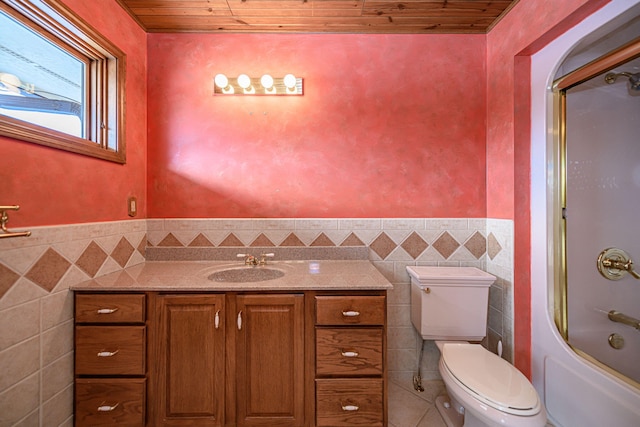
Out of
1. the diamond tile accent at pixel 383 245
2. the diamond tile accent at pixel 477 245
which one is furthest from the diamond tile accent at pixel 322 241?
the diamond tile accent at pixel 477 245

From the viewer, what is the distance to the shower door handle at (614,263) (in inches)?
58.1

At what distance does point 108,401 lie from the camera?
1367 mm

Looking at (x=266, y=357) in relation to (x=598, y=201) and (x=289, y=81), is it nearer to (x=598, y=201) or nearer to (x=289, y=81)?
(x=289, y=81)

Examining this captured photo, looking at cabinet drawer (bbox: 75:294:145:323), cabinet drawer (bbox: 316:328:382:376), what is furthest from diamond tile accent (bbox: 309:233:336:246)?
cabinet drawer (bbox: 75:294:145:323)

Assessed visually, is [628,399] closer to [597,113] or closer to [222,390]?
[597,113]

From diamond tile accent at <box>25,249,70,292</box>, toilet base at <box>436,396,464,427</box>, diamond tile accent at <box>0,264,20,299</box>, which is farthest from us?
toilet base at <box>436,396,464,427</box>

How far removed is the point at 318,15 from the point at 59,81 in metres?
1.51

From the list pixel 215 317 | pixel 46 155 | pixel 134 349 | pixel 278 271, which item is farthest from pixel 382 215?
pixel 46 155

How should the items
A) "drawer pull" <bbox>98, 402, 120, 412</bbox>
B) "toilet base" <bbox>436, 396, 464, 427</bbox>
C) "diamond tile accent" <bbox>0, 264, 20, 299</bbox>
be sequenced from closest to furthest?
"diamond tile accent" <bbox>0, 264, 20, 299</bbox>
"drawer pull" <bbox>98, 402, 120, 412</bbox>
"toilet base" <bbox>436, 396, 464, 427</bbox>

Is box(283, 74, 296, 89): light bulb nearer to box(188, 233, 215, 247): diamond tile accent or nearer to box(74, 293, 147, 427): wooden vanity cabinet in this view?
box(188, 233, 215, 247): diamond tile accent

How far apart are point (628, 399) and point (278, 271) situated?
1729 millimetres

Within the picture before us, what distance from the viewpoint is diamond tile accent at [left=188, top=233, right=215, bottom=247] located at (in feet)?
6.40

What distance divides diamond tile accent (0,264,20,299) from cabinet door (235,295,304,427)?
94cm

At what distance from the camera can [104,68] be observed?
1686 millimetres
